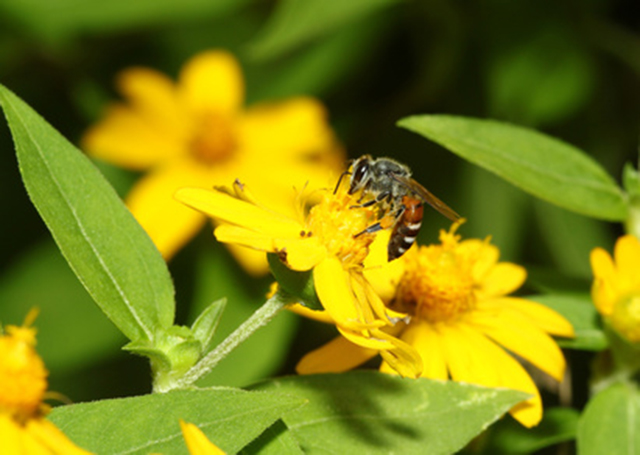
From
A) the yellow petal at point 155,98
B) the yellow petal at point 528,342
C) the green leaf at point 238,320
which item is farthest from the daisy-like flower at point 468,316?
the yellow petal at point 155,98

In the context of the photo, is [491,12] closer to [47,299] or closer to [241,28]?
[241,28]

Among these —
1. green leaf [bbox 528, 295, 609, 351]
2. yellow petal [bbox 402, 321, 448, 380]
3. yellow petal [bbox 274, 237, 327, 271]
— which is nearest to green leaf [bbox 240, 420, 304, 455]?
yellow petal [bbox 274, 237, 327, 271]

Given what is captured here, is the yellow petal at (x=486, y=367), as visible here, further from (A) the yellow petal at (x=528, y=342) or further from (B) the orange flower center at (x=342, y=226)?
(B) the orange flower center at (x=342, y=226)

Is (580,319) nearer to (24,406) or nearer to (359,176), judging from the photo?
(359,176)

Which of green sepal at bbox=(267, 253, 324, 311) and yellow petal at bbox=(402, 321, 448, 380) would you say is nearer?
green sepal at bbox=(267, 253, 324, 311)

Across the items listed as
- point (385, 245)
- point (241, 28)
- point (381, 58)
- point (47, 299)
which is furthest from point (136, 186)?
point (385, 245)

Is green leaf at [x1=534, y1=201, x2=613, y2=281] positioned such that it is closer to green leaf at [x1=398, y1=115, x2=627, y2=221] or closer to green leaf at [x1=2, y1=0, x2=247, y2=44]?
green leaf at [x1=2, y1=0, x2=247, y2=44]
